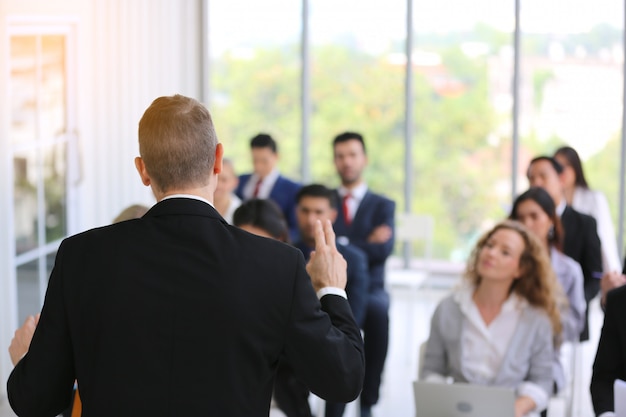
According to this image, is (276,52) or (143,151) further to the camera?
(276,52)

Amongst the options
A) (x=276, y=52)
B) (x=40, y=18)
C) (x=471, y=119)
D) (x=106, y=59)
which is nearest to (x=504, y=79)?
(x=471, y=119)

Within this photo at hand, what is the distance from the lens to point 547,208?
16.5 feet

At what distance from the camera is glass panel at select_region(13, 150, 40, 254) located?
591 centimetres

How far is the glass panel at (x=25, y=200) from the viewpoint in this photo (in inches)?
233

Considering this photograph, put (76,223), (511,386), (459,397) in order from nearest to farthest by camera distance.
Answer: (459,397) < (511,386) < (76,223)

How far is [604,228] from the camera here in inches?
252

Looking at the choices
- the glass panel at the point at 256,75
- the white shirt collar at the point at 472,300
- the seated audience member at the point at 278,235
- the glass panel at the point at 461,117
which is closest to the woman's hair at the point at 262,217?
the seated audience member at the point at 278,235

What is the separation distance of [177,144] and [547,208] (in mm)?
3417

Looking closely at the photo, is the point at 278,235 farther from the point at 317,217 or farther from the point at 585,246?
the point at 585,246

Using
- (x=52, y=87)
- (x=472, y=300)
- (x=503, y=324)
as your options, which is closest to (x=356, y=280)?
(x=472, y=300)

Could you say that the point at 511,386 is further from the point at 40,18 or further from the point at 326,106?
the point at 326,106

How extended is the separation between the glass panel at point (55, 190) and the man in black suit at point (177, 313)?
4.56 meters

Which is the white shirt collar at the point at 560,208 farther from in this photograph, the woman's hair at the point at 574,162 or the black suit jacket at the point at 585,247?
the woman's hair at the point at 574,162

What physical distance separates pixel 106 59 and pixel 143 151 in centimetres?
539
